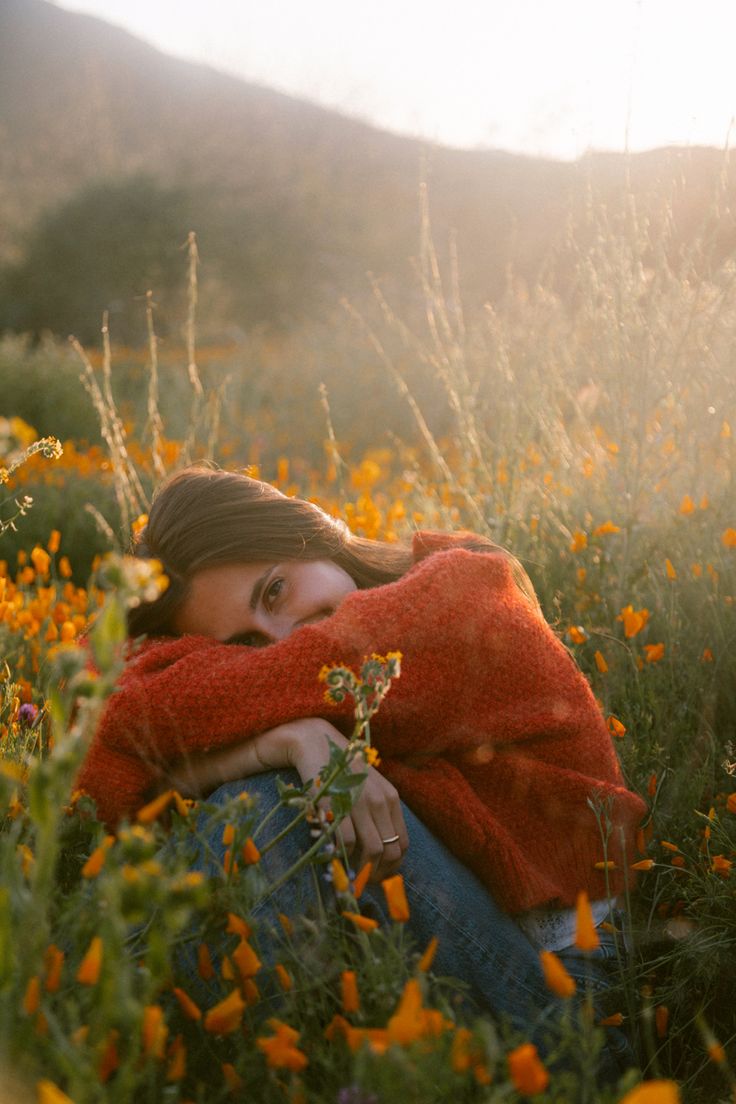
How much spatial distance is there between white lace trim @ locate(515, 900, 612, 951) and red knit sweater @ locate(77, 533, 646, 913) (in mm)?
37

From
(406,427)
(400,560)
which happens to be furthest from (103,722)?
(406,427)

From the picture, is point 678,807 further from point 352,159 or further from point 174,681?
point 352,159

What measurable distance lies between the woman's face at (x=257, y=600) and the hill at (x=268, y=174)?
4.84ft

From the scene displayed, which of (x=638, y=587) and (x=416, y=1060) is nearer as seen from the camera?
(x=416, y=1060)

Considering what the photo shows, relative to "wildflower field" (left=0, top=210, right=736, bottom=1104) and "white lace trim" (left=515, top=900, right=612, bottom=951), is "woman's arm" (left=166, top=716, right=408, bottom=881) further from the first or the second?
"white lace trim" (left=515, top=900, right=612, bottom=951)

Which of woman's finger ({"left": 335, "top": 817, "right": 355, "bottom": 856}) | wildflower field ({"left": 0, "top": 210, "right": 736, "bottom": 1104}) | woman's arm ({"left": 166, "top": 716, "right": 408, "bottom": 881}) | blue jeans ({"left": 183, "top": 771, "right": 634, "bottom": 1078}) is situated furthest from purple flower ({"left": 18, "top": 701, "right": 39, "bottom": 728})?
woman's finger ({"left": 335, "top": 817, "right": 355, "bottom": 856})

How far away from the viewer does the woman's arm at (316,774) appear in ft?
4.57

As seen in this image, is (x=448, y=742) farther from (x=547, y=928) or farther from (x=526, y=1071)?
(x=526, y=1071)

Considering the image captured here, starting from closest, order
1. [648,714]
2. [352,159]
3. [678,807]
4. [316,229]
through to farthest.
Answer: [678,807] → [648,714] → [316,229] → [352,159]

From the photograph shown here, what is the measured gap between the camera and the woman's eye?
1.94 m

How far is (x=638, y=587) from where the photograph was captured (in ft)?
8.63

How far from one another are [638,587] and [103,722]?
1.54m

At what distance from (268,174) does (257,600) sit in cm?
3373

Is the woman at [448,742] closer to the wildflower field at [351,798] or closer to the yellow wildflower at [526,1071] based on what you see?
the wildflower field at [351,798]
